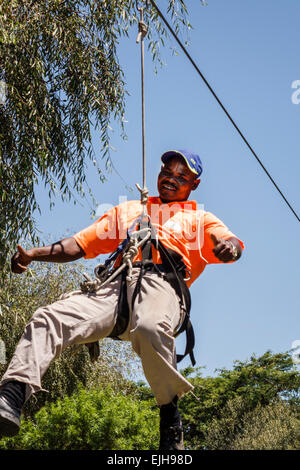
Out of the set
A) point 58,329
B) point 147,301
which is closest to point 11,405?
point 58,329

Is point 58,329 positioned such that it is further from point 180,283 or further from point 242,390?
point 242,390

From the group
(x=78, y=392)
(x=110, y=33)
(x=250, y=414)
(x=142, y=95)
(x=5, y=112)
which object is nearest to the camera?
(x=142, y=95)

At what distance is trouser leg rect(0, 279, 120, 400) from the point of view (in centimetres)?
222

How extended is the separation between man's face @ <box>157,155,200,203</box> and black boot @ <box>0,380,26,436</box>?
1223 millimetres

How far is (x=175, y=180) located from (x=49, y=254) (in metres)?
0.72

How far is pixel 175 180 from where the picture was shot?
3.01 m

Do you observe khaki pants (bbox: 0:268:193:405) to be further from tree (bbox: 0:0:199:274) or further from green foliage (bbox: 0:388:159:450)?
green foliage (bbox: 0:388:159:450)

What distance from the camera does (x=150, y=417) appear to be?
1089cm

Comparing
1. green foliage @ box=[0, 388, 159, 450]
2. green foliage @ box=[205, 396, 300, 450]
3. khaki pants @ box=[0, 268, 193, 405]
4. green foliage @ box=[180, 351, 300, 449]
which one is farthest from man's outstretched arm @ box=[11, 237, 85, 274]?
green foliage @ box=[180, 351, 300, 449]

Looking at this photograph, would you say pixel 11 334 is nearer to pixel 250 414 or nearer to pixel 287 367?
pixel 250 414

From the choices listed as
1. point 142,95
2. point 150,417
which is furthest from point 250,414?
point 142,95

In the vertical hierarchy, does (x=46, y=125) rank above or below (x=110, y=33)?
below
